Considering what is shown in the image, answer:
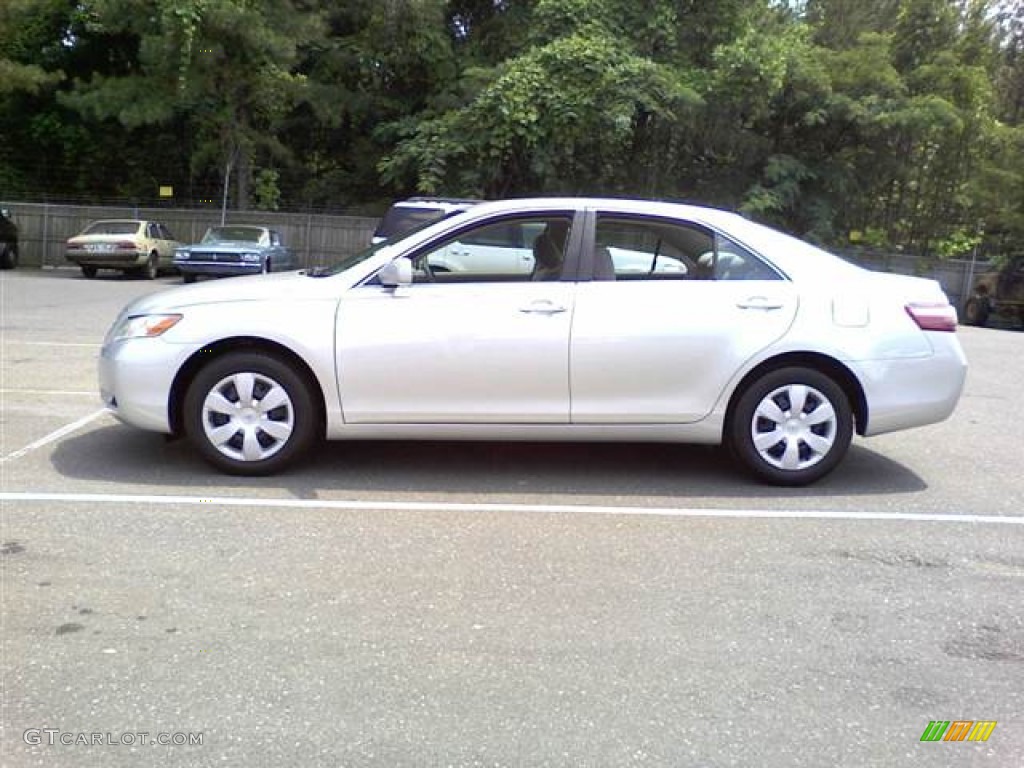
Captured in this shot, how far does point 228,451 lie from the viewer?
5320 mm

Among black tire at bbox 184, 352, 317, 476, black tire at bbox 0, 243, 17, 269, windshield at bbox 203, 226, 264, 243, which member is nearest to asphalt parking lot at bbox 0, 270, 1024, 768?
black tire at bbox 184, 352, 317, 476

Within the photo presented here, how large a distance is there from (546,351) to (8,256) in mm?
22818

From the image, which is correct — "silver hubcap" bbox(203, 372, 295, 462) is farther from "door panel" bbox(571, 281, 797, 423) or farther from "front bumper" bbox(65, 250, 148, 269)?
"front bumper" bbox(65, 250, 148, 269)

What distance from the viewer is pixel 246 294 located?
5.35 meters

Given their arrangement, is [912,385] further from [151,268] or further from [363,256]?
[151,268]

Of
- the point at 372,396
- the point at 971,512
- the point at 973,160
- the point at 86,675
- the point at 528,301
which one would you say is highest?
the point at 973,160

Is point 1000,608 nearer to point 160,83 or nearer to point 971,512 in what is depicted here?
point 971,512

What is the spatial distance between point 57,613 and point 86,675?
565 mm

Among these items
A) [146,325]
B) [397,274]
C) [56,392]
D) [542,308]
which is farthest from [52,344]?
[542,308]

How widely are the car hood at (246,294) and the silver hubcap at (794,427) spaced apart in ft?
8.47

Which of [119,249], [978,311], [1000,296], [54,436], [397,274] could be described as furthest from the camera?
[119,249]

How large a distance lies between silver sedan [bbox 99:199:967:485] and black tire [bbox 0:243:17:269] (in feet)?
68.9

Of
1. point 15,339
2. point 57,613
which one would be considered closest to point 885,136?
point 15,339

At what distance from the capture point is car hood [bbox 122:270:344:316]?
17.5 ft
